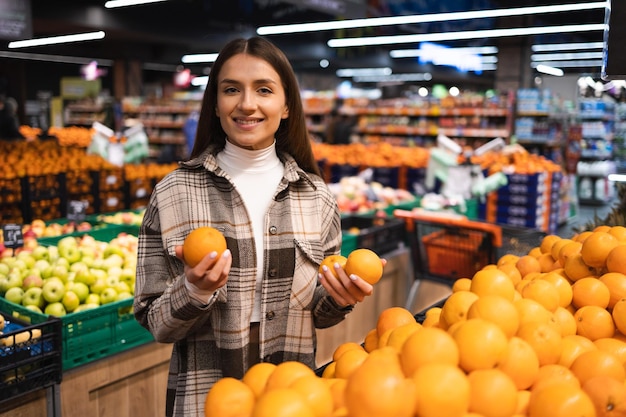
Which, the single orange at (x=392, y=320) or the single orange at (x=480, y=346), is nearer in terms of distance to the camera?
the single orange at (x=480, y=346)

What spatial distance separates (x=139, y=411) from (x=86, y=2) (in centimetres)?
1099

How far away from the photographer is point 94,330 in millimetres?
2479

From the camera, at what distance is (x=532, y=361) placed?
1080 millimetres

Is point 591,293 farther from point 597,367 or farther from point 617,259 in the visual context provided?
point 597,367

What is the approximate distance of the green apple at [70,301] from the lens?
8.48 ft

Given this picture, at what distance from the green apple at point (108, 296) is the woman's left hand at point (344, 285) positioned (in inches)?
63.0

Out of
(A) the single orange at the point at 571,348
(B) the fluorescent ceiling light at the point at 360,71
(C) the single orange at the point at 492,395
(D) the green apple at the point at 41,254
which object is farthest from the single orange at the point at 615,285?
(B) the fluorescent ceiling light at the point at 360,71

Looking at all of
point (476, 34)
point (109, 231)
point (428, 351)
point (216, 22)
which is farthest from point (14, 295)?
point (216, 22)

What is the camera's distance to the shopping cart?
3873 millimetres

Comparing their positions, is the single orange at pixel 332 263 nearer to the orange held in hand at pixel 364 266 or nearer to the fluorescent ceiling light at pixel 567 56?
the orange held in hand at pixel 364 266

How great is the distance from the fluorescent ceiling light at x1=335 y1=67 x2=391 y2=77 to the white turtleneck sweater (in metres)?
19.6

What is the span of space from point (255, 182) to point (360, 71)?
68.4 ft

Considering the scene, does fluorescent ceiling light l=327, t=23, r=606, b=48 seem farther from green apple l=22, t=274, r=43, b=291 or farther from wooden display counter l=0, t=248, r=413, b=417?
green apple l=22, t=274, r=43, b=291

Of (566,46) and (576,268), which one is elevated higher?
(566,46)
